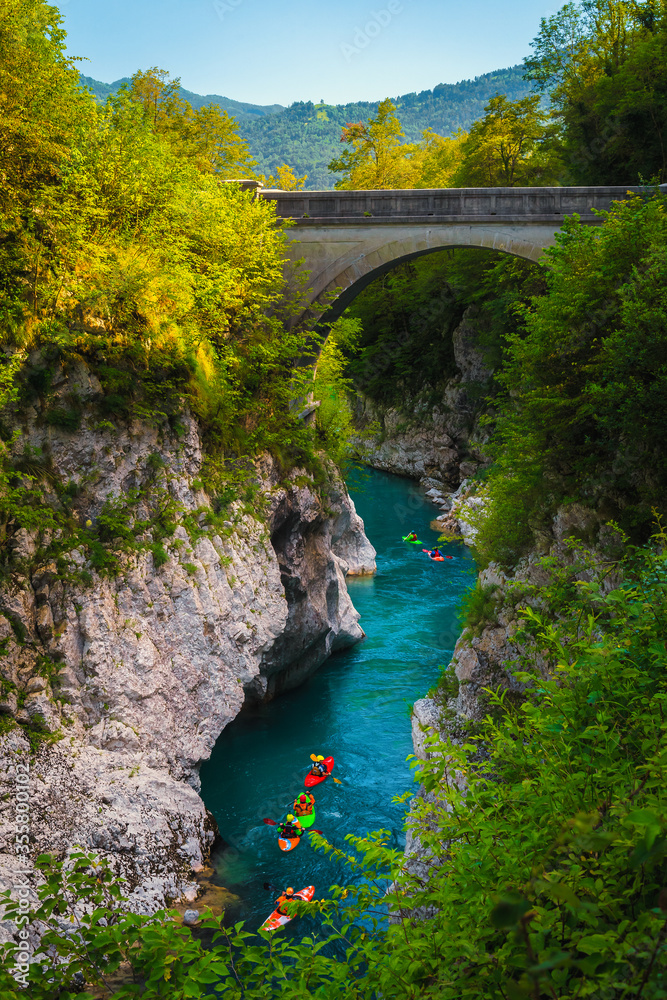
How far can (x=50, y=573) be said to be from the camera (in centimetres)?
871

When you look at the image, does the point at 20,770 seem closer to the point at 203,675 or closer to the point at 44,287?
the point at 203,675

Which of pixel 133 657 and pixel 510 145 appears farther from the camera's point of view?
pixel 510 145

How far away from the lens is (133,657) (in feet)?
31.1

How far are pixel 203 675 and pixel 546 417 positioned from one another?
254 inches

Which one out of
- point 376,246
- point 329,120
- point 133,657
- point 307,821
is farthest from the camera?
point 329,120

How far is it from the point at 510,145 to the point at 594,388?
23.9 meters

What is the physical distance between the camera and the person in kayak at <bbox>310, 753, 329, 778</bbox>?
1199 cm

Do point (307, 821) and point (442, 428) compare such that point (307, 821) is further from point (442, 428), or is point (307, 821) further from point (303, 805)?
point (442, 428)

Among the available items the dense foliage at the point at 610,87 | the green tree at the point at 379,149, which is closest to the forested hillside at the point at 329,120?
the green tree at the point at 379,149

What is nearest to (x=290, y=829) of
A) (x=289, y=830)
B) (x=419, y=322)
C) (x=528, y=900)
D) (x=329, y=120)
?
(x=289, y=830)

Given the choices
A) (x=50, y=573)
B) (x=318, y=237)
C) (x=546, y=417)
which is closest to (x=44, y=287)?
(x=50, y=573)

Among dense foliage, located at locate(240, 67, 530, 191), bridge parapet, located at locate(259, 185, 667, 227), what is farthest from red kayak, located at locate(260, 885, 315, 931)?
dense foliage, located at locate(240, 67, 530, 191)

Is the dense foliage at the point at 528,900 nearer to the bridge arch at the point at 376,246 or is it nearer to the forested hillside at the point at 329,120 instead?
the bridge arch at the point at 376,246

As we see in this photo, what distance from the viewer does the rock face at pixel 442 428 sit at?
29.8 metres
